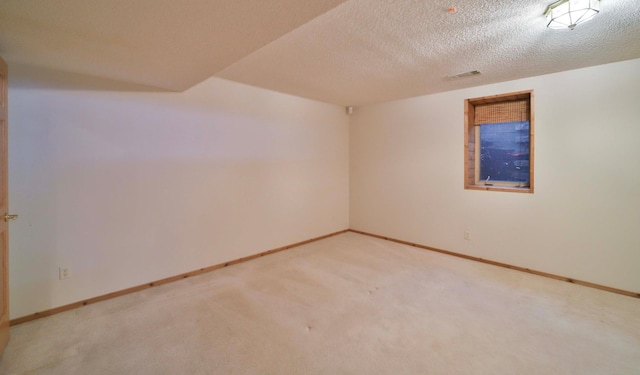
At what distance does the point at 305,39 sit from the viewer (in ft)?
7.55

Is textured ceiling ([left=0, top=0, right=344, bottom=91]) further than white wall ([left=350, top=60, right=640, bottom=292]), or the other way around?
white wall ([left=350, top=60, right=640, bottom=292])

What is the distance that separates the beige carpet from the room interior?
0.36 meters

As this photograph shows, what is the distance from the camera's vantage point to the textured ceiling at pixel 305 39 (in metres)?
1.49

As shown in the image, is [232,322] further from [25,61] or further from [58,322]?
[25,61]

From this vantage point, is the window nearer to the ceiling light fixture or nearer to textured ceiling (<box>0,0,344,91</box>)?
the ceiling light fixture

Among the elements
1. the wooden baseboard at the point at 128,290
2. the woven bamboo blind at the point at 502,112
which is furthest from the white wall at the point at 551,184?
the wooden baseboard at the point at 128,290

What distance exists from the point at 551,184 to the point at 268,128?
358 centimetres

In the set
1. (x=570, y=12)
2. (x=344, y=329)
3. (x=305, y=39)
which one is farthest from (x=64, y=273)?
(x=570, y=12)

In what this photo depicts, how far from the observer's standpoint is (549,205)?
10.6ft

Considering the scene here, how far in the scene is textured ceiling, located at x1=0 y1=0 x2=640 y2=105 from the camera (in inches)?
58.6

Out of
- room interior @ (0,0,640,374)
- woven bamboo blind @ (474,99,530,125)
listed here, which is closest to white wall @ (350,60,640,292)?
room interior @ (0,0,640,374)

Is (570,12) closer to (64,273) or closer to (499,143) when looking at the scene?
(499,143)

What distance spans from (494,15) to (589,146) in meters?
2.11

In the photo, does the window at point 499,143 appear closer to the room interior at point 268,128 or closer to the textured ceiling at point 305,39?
the room interior at point 268,128
